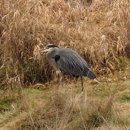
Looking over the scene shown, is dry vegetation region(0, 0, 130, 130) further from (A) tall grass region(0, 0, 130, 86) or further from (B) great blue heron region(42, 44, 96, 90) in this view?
(B) great blue heron region(42, 44, 96, 90)

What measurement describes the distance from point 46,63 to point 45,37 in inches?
16.0

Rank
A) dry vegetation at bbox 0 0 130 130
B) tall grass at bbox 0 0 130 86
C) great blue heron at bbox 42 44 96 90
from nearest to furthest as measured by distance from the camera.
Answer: dry vegetation at bbox 0 0 130 130, great blue heron at bbox 42 44 96 90, tall grass at bbox 0 0 130 86

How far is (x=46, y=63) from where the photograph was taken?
4738 millimetres

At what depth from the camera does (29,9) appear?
524cm

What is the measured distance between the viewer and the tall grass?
15.4ft

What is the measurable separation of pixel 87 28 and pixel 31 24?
105 centimetres

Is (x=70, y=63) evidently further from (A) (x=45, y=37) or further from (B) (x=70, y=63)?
(A) (x=45, y=37)

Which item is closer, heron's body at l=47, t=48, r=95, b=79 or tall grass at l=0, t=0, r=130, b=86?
heron's body at l=47, t=48, r=95, b=79

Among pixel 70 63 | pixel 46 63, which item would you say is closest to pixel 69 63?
pixel 70 63

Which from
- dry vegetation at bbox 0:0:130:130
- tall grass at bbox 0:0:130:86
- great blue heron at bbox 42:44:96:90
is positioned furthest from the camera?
tall grass at bbox 0:0:130:86

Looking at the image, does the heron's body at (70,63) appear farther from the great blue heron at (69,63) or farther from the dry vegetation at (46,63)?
the dry vegetation at (46,63)

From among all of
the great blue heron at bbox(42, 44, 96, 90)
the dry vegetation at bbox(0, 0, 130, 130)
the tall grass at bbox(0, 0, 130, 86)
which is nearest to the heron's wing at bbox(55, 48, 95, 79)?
the great blue heron at bbox(42, 44, 96, 90)

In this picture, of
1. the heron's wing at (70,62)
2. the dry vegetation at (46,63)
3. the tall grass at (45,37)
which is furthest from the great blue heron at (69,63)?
the tall grass at (45,37)

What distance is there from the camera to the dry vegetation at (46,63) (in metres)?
3.32
